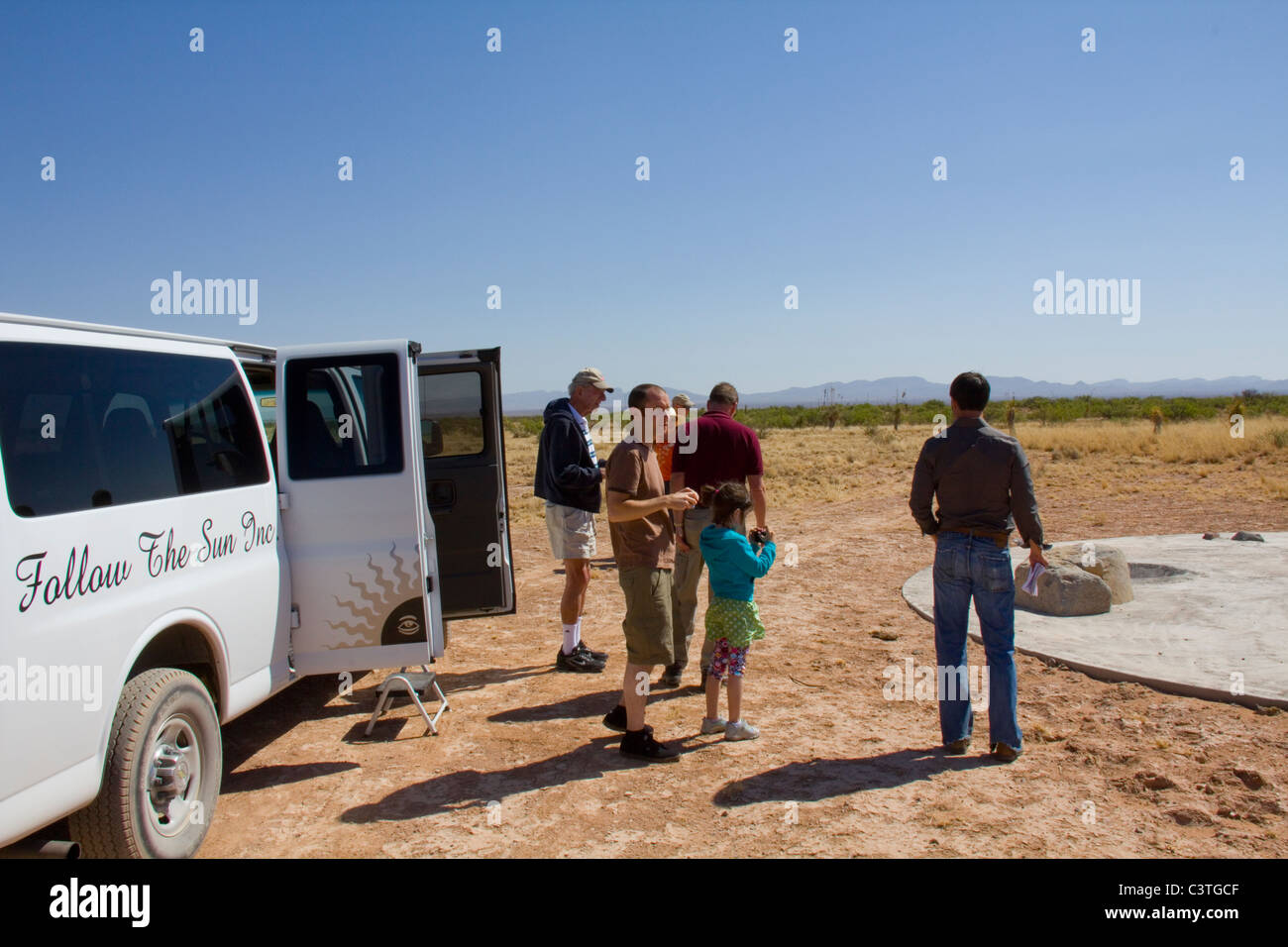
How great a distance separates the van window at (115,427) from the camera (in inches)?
115

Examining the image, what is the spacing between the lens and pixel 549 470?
6.14m

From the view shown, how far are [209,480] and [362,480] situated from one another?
933 mm

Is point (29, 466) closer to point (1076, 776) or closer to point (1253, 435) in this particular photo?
point (1076, 776)

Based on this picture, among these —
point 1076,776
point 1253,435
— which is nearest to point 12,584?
point 1076,776

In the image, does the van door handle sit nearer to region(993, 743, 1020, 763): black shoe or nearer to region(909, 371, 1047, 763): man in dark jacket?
region(909, 371, 1047, 763): man in dark jacket

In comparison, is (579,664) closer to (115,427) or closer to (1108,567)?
(115,427)

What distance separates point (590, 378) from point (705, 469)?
1.02 metres

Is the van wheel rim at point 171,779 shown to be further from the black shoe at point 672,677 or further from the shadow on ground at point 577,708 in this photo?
the black shoe at point 672,677

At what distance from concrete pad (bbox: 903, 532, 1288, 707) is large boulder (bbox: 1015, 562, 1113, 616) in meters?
0.10

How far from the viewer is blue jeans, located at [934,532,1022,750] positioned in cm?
455

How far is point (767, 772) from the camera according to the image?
4.55 metres

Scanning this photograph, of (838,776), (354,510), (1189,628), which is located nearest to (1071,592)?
(1189,628)

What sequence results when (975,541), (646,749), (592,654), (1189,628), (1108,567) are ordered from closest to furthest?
(975,541)
(646,749)
(592,654)
(1189,628)
(1108,567)

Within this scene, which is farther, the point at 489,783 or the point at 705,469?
the point at 705,469
